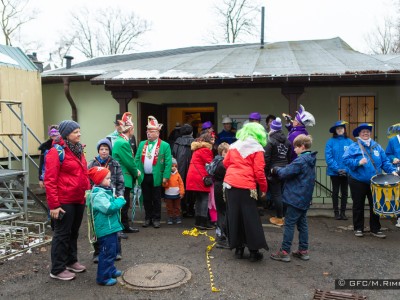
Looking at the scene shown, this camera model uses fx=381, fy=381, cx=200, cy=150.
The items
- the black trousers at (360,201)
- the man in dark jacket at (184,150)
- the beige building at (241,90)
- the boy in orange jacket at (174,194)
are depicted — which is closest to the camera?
the black trousers at (360,201)

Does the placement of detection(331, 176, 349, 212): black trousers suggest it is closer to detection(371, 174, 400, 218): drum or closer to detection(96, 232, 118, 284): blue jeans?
detection(371, 174, 400, 218): drum

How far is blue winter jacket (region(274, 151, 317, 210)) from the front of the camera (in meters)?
4.72

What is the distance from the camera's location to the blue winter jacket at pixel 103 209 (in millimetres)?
4062

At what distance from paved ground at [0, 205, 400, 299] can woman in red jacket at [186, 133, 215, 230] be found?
1.40 ft

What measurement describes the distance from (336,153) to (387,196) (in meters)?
1.78

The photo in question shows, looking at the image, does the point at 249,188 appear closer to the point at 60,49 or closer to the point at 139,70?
the point at 139,70

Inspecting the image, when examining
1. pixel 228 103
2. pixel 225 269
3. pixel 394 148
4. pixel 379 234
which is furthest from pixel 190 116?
pixel 225 269

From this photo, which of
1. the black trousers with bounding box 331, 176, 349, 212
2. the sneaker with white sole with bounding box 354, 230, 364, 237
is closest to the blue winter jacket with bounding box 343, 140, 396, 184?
the sneaker with white sole with bounding box 354, 230, 364, 237

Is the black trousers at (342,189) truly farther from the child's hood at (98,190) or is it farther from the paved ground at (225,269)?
the child's hood at (98,190)

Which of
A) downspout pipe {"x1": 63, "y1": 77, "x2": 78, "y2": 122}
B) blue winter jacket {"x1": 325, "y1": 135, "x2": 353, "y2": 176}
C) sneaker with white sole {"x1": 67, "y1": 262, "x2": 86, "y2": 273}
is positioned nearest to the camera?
sneaker with white sole {"x1": 67, "y1": 262, "x2": 86, "y2": 273}

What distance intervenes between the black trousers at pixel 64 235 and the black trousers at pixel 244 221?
183 cm

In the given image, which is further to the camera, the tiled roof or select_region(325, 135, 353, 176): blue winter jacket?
the tiled roof

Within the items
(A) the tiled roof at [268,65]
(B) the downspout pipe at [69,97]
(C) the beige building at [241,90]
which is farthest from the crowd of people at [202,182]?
(B) the downspout pipe at [69,97]

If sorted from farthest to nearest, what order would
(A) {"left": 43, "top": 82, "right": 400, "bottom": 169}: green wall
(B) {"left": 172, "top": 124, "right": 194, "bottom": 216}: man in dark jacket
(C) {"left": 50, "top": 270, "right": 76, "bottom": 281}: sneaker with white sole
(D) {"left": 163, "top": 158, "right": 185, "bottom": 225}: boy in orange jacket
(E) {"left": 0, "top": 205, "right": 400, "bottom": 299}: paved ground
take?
1. (A) {"left": 43, "top": 82, "right": 400, "bottom": 169}: green wall
2. (B) {"left": 172, "top": 124, "right": 194, "bottom": 216}: man in dark jacket
3. (D) {"left": 163, "top": 158, "right": 185, "bottom": 225}: boy in orange jacket
4. (C) {"left": 50, "top": 270, "right": 76, "bottom": 281}: sneaker with white sole
5. (E) {"left": 0, "top": 205, "right": 400, "bottom": 299}: paved ground
